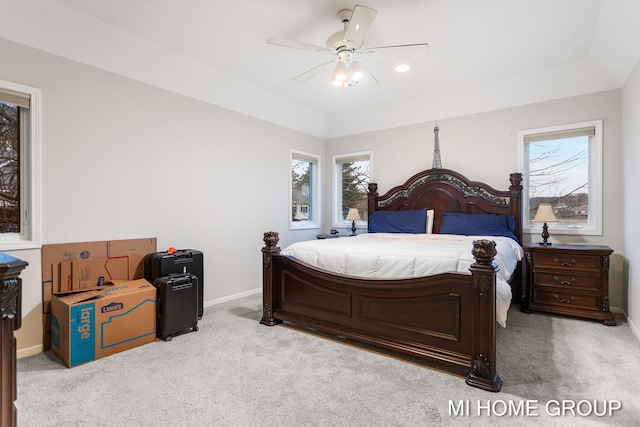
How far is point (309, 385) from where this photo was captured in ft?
6.79

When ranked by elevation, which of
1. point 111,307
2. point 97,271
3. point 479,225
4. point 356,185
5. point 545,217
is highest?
point 356,185

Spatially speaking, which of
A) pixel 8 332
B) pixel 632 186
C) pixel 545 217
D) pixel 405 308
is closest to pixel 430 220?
pixel 545 217

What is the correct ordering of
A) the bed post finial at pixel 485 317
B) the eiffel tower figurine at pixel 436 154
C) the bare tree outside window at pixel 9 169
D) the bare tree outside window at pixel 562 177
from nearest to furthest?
the bed post finial at pixel 485 317 → the bare tree outside window at pixel 9 169 → the bare tree outside window at pixel 562 177 → the eiffel tower figurine at pixel 436 154

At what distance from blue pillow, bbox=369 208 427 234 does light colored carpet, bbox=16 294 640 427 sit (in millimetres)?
1851

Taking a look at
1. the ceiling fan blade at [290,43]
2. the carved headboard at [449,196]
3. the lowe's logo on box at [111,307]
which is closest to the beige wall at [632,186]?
the carved headboard at [449,196]

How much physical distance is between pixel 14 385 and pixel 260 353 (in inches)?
66.9

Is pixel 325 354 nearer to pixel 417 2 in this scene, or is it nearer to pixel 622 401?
pixel 622 401

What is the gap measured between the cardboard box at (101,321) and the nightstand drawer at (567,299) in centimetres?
386

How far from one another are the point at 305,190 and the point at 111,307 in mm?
3524

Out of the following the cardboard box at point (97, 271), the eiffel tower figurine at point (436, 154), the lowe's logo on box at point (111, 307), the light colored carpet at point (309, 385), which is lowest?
the light colored carpet at point (309, 385)

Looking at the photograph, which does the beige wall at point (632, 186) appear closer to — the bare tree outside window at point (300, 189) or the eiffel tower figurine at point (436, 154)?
the eiffel tower figurine at point (436, 154)

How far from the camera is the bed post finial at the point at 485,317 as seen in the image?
6.59 ft

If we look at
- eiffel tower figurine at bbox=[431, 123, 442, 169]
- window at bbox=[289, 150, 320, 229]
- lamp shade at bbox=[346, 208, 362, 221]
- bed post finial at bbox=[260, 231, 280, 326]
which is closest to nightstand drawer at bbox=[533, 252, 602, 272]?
eiffel tower figurine at bbox=[431, 123, 442, 169]

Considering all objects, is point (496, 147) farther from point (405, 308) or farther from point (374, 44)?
point (405, 308)
